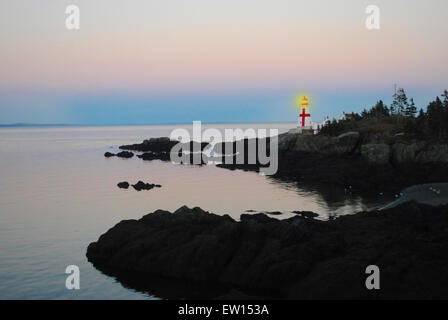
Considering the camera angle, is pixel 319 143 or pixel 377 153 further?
pixel 319 143

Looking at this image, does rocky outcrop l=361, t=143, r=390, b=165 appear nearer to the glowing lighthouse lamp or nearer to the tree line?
the tree line

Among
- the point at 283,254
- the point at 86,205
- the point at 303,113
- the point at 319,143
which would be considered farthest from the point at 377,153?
the point at 283,254

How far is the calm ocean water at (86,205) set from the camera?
1856cm

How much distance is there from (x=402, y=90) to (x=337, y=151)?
33.2m

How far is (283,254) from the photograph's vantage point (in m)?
17.6

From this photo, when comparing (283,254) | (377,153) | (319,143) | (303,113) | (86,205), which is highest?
(303,113)

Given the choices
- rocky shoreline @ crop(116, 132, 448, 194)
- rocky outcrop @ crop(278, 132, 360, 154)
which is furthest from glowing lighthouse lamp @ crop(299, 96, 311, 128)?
rocky shoreline @ crop(116, 132, 448, 194)

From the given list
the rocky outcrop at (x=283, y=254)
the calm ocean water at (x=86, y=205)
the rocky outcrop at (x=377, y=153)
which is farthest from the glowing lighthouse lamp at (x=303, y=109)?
the rocky outcrop at (x=283, y=254)

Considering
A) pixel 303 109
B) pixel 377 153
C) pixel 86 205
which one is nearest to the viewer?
pixel 86 205

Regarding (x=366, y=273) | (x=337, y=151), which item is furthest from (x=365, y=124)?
(x=366, y=273)

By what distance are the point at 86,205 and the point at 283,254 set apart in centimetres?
2089

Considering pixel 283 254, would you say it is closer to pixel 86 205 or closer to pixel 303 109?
pixel 86 205

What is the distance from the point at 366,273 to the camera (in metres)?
15.4

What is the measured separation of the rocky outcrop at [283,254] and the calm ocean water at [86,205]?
1784mm
